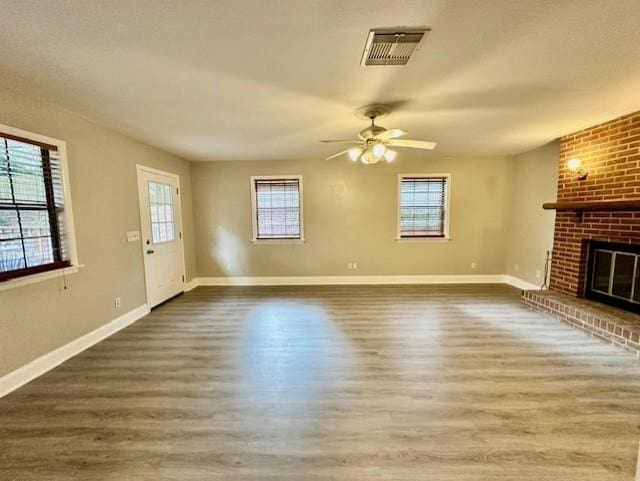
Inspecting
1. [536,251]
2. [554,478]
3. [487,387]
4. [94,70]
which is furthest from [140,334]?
[536,251]

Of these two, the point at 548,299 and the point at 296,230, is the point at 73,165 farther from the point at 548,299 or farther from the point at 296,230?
the point at 548,299

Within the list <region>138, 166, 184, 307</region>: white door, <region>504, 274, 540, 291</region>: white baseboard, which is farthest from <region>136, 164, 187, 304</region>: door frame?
<region>504, 274, 540, 291</region>: white baseboard

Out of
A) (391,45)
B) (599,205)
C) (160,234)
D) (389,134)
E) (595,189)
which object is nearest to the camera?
(391,45)

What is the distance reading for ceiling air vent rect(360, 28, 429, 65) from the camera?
1644mm

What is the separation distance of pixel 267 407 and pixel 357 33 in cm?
251

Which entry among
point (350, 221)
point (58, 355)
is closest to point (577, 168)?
point (350, 221)

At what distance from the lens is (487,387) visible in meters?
2.28

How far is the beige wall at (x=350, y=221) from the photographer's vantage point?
5395mm

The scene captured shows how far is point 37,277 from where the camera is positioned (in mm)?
2539

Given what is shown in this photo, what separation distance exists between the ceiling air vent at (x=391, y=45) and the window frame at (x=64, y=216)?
2870 millimetres

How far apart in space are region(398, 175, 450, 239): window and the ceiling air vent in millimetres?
3633

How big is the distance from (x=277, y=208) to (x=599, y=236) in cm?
474

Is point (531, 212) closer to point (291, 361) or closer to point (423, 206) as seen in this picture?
point (423, 206)

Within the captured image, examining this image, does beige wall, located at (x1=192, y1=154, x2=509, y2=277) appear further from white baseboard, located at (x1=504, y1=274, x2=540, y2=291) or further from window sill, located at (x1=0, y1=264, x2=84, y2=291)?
window sill, located at (x1=0, y1=264, x2=84, y2=291)
